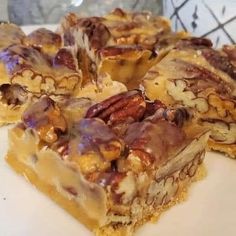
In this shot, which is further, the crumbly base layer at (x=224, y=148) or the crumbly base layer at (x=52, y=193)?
the crumbly base layer at (x=224, y=148)

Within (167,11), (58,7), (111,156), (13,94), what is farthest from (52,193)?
(58,7)

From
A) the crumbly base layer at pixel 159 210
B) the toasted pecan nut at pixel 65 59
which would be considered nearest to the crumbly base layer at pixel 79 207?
the crumbly base layer at pixel 159 210

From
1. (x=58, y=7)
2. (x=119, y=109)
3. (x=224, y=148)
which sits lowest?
(x=58, y=7)

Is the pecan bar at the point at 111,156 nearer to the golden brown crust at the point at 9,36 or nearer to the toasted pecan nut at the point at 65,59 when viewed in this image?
the toasted pecan nut at the point at 65,59

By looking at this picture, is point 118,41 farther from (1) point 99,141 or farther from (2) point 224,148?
(1) point 99,141

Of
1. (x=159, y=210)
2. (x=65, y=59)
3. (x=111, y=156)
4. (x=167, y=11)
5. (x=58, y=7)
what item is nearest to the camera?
(x=111, y=156)

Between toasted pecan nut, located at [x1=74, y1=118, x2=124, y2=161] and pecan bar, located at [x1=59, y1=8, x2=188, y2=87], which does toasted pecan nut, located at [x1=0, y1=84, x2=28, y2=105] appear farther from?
toasted pecan nut, located at [x1=74, y1=118, x2=124, y2=161]

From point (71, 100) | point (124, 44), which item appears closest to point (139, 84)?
point (124, 44)
